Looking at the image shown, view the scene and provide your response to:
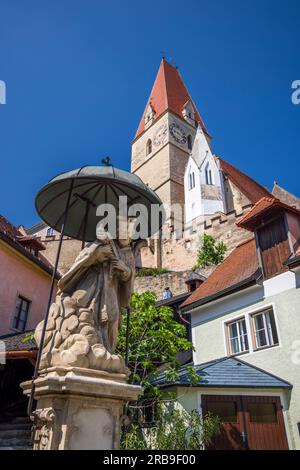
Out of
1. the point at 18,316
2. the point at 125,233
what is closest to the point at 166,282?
the point at 18,316

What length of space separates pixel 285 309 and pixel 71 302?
319 inches

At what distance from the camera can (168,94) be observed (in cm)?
4697

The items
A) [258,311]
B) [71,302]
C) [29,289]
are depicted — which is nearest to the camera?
[71,302]

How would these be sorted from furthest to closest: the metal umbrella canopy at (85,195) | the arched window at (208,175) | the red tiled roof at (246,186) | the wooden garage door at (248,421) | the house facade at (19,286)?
the arched window at (208,175) < the red tiled roof at (246,186) < the house facade at (19,286) < the wooden garage door at (248,421) < the metal umbrella canopy at (85,195)

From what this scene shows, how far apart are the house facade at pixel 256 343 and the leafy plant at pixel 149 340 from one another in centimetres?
68

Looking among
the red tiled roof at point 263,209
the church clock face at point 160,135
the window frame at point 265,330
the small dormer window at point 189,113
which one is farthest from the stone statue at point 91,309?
the small dormer window at point 189,113

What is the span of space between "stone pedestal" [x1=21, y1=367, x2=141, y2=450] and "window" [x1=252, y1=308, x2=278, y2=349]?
8.14m

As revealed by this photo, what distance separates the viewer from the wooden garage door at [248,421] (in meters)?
8.68

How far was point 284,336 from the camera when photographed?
9750mm

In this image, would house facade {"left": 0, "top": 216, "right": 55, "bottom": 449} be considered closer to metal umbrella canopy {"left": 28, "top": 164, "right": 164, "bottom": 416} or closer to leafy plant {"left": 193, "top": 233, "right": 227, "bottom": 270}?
metal umbrella canopy {"left": 28, "top": 164, "right": 164, "bottom": 416}

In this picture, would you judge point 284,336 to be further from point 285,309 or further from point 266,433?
point 266,433

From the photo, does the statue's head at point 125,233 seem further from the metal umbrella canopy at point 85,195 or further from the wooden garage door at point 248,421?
the wooden garage door at point 248,421

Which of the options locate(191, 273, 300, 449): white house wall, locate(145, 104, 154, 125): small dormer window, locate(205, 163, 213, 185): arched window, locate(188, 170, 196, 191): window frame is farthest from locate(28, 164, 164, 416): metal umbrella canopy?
locate(145, 104, 154, 125): small dormer window

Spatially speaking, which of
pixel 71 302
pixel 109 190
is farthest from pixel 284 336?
pixel 71 302
